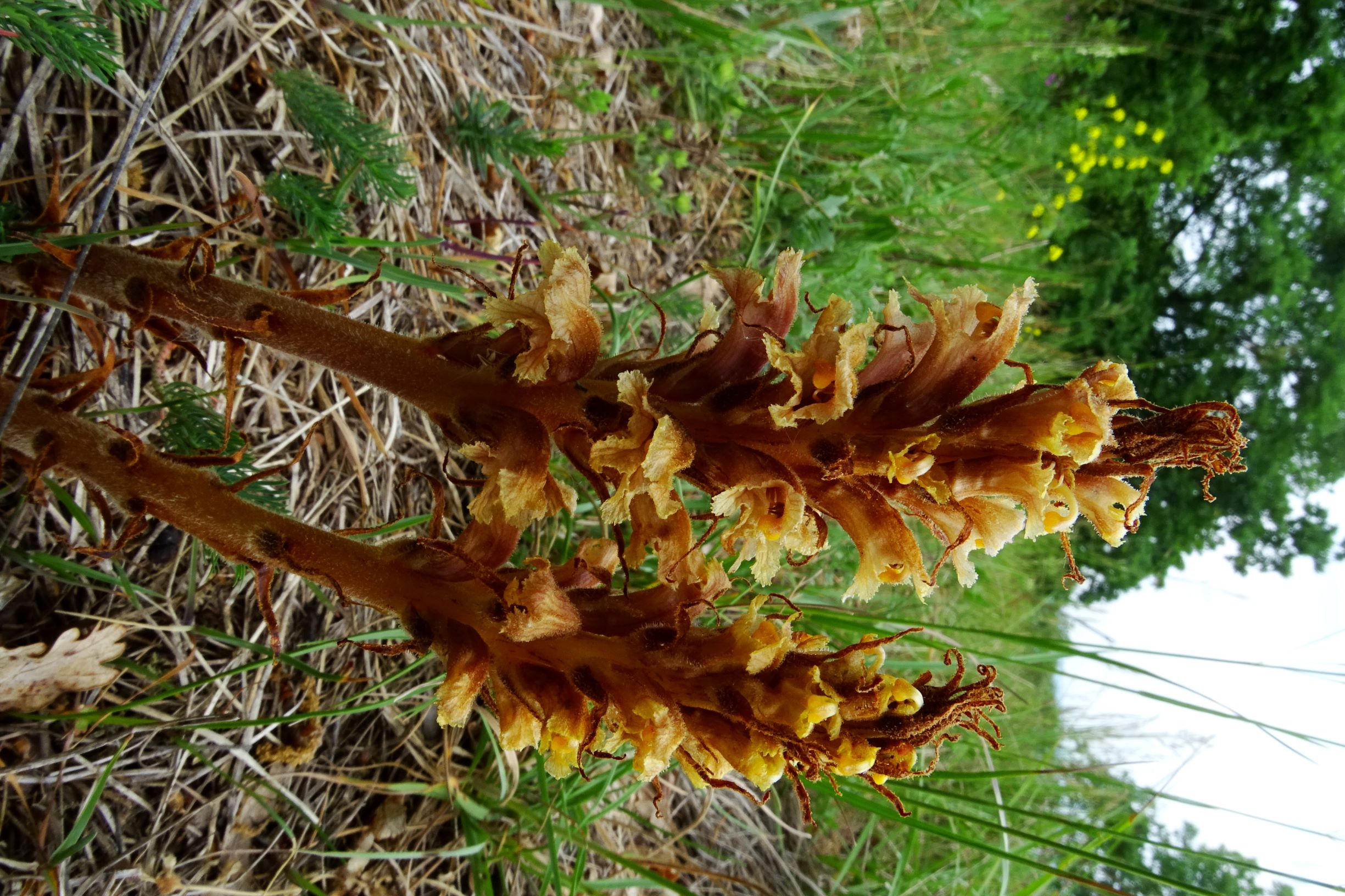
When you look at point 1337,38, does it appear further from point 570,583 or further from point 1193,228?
point 570,583

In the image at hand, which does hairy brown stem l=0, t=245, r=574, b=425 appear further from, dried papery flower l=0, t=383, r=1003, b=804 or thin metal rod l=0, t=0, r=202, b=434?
dried papery flower l=0, t=383, r=1003, b=804

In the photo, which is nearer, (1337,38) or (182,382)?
(182,382)

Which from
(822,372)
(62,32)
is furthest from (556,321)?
(62,32)

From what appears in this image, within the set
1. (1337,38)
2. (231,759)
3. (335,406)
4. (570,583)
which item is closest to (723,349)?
(570,583)

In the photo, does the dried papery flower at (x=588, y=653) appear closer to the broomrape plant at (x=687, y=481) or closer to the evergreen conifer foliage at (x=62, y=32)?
the broomrape plant at (x=687, y=481)

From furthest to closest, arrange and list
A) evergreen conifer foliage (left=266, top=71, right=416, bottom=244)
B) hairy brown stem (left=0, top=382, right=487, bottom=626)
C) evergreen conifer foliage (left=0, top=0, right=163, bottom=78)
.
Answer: evergreen conifer foliage (left=266, top=71, right=416, bottom=244) → hairy brown stem (left=0, top=382, right=487, bottom=626) → evergreen conifer foliage (left=0, top=0, right=163, bottom=78)

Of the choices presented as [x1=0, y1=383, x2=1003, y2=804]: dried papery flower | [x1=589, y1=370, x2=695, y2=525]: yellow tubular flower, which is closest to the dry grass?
[x1=0, y1=383, x2=1003, y2=804]: dried papery flower
